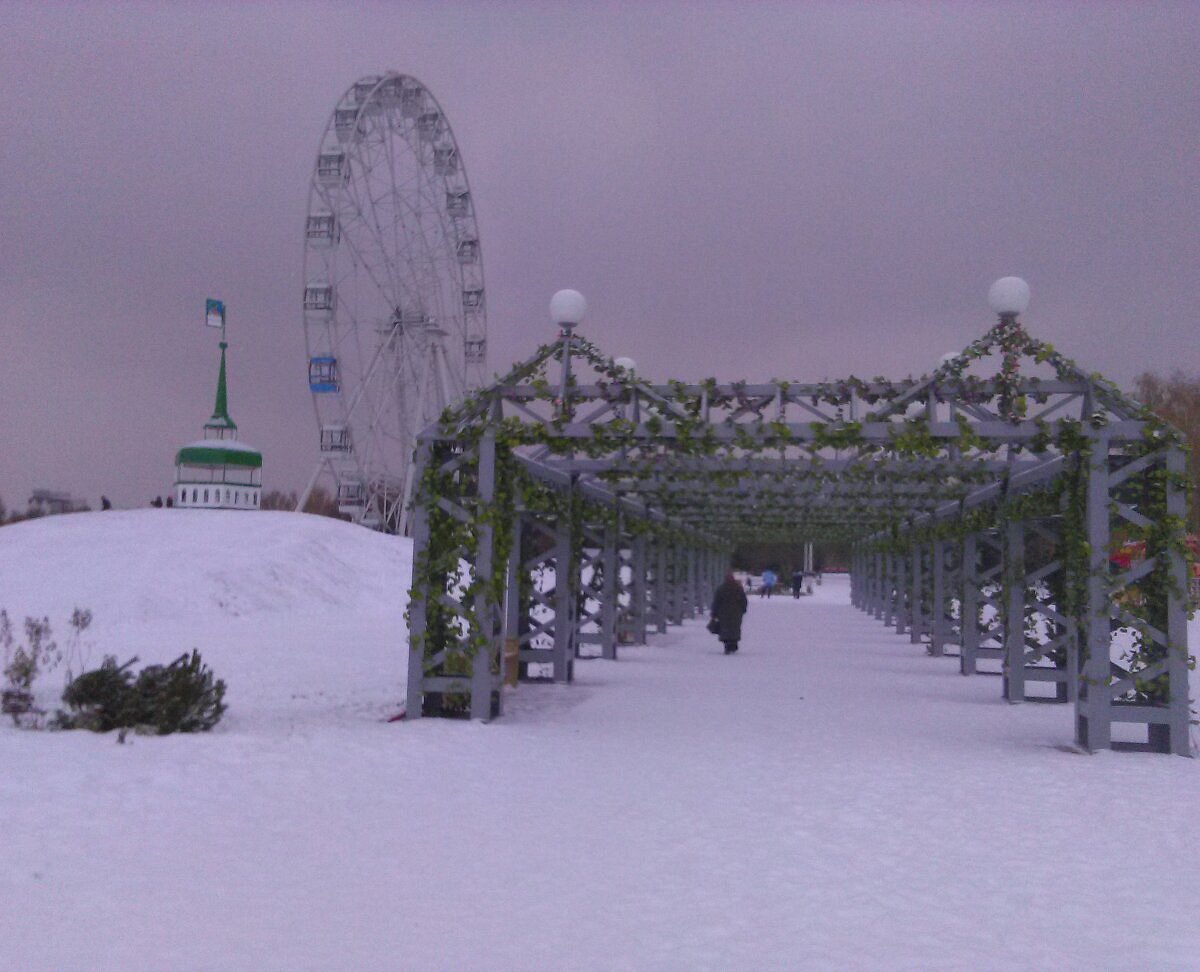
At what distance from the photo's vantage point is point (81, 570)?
24.6 meters

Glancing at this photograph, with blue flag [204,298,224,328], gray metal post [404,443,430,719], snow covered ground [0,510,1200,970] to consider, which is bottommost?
snow covered ground [0,510,1200,970]

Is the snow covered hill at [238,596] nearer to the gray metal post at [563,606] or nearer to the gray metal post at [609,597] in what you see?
the gray metal post at [563,606]

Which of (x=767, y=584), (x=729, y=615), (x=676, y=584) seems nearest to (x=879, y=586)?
(x=676, y=584)

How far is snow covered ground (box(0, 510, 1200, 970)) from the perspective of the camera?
15.5 feet

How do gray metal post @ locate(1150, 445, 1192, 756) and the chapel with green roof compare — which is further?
the chapel with green roof

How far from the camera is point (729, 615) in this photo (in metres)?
20.4

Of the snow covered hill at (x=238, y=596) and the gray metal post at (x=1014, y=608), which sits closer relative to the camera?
the gray metal post at (x=1014, y=608)

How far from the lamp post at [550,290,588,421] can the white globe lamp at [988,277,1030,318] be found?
361 cm

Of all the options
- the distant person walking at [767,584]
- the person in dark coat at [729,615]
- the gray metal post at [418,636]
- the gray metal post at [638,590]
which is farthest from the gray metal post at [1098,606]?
the distant person walking at [767,584]

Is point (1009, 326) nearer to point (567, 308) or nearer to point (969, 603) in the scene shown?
point (567, 308)

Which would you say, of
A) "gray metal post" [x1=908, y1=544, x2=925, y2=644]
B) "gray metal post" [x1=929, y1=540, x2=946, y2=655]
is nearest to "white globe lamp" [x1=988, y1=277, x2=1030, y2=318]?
"gray metal post" [x1=929, y1=540, x2=946, y2=655]

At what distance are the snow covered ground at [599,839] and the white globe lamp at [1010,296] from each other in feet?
12.1

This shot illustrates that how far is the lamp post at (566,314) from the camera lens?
436 inches

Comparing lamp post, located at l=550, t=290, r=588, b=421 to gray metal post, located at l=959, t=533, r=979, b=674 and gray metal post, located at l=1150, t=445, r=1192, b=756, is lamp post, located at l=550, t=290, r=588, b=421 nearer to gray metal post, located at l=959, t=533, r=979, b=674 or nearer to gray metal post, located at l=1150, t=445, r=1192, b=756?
gray metal post, located at l=1150, t=445, r=1192, b=756
